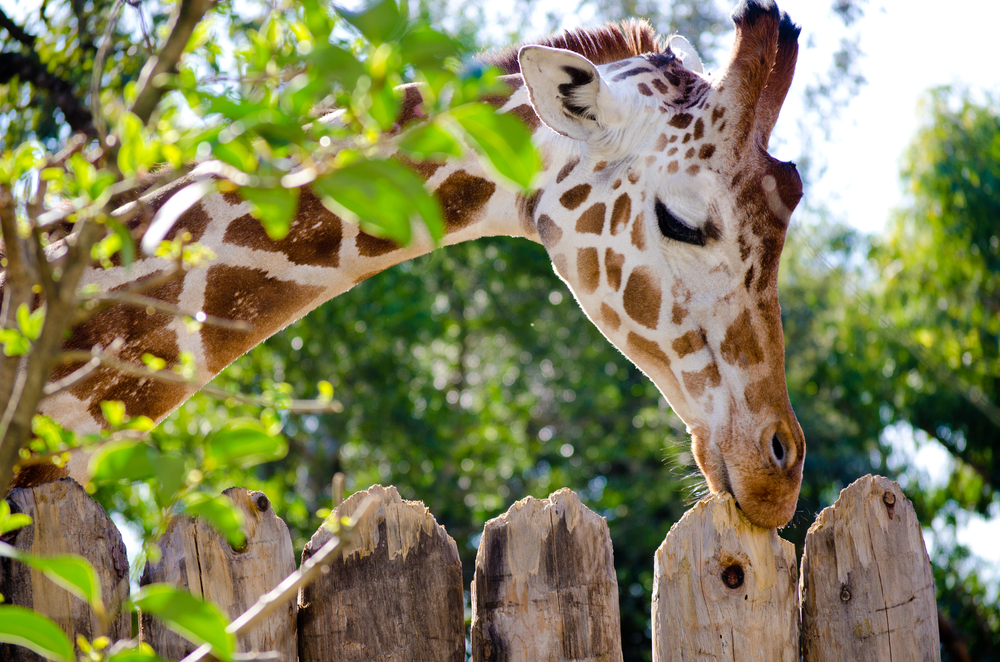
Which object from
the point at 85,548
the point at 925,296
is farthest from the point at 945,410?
the point at 85,548

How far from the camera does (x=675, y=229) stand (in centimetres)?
195

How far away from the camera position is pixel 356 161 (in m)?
0.64

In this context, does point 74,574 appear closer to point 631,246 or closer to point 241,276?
point 241,276

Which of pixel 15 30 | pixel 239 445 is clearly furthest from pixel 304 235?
pixel 15 30

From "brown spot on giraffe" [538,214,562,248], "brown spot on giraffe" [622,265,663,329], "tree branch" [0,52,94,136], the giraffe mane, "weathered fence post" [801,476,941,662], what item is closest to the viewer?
"weathered fence post" [801,476,941,662]

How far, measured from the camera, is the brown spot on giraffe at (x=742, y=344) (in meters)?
1.87

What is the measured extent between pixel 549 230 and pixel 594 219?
0.39 feet

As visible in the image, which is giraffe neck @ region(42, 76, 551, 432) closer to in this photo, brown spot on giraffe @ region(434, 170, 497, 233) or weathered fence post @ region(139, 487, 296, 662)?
brown spot on giraffe @ region(434, 170, 497, 233)

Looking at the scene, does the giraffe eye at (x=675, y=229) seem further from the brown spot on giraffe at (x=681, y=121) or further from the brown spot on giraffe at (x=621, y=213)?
the brown spot on giraffe at (x=681, y=121)

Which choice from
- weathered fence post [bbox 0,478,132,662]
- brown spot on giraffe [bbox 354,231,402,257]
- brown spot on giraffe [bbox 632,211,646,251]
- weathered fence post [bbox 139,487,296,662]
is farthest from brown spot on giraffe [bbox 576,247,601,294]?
weathered fence post [bbox 0,478,132,662]

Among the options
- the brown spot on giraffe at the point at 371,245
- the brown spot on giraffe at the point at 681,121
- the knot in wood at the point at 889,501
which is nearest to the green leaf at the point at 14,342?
the brown spot on giraffe at the point at 371,245

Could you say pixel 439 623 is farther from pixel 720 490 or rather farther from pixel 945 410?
pixel 945 410

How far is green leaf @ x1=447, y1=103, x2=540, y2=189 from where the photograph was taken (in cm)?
60

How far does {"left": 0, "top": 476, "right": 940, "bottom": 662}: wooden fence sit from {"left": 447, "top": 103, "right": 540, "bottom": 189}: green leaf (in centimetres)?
99
